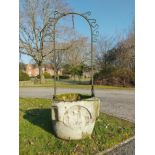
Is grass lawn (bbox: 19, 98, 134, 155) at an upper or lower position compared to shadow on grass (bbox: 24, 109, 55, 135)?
lower

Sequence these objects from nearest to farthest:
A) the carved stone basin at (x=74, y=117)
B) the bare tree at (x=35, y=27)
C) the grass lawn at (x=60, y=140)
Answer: the grass lawn at (x=60, y=140) → the carved stone basin at (x=74, y=117) → the bare tree at (x=35, y=27)

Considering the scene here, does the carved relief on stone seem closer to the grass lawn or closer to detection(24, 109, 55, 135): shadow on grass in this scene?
the grass lawn

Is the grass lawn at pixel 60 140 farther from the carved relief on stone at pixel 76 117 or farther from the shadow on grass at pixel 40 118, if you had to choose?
the carved relief on stone at pixel 76 117

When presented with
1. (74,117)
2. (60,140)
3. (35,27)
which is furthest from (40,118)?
(35,27)

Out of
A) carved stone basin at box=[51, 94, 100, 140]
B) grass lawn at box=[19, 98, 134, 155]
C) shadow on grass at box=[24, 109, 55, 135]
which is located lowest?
grass lawn at box=[19, 98, 134, 155]

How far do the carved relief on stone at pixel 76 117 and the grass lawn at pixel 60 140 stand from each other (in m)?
0.22

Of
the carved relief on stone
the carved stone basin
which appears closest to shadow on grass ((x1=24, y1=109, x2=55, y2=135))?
the carved stone basin

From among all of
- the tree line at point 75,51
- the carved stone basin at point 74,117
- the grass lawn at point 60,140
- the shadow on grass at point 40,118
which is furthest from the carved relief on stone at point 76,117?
the tree line at point 75,51

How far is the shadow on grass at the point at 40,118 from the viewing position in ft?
13.3

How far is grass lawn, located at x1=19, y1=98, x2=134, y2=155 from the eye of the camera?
323 centimetres

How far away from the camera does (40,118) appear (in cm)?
454
